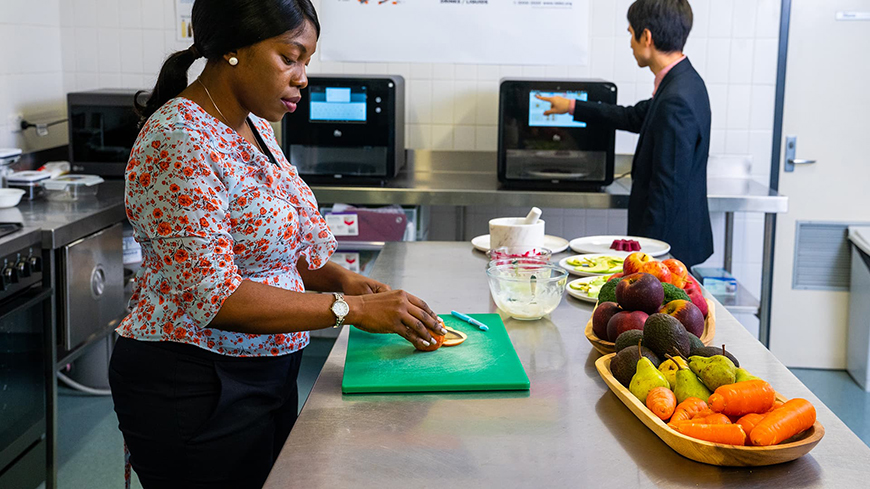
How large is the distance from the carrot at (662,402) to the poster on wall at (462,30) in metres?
3.02

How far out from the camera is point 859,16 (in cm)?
391

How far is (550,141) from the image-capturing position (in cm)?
358

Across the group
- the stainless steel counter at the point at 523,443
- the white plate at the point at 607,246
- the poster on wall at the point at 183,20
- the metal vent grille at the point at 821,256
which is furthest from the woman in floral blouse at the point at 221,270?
the metal vent grille at the point at 821,256

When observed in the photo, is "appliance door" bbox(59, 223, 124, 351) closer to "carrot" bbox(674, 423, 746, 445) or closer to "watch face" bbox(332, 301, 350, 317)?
"watch face" bbox(332, 301, 350, 317)

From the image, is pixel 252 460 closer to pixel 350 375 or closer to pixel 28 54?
pixel 350 375

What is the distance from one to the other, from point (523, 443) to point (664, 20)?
7.79 ft

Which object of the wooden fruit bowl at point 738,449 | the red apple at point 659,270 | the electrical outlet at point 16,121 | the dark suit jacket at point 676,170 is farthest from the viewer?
the electrical outlet at point 16,121

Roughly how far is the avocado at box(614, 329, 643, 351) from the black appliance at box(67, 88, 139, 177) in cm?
268

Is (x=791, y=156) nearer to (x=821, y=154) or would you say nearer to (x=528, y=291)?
(x=821, y=154)

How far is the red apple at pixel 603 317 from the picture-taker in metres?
1.50

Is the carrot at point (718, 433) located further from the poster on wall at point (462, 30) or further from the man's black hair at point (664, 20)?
the poster on wall at point (462, 30)

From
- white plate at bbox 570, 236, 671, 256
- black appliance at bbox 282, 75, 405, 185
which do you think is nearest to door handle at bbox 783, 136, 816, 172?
black appliance at bbox 282, 75, 405, 185

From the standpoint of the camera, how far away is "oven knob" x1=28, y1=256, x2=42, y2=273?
8.39ft

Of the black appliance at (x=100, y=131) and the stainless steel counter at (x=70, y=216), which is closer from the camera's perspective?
the stainless steel counter at (x=70, y=216)
